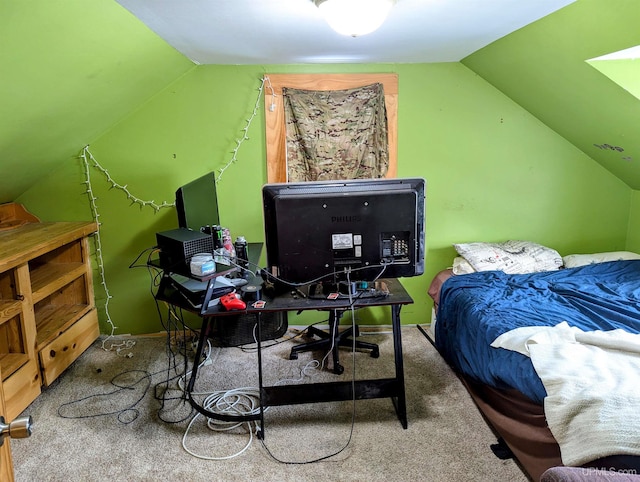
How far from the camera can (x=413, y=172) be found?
10.8 feet

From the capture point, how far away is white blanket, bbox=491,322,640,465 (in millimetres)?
1387

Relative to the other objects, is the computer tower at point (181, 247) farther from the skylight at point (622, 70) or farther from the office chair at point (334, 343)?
the skylight at point (622, 70)

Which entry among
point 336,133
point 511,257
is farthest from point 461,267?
point 336,133

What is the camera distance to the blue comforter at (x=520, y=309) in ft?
6.89

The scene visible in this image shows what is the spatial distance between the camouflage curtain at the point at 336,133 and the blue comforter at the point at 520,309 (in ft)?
3.54

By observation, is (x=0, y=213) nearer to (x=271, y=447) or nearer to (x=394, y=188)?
(x=271, y=447)

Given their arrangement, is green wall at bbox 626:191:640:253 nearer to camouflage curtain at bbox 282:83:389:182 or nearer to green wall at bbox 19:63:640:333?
green wall at bbox 19:63:640:333

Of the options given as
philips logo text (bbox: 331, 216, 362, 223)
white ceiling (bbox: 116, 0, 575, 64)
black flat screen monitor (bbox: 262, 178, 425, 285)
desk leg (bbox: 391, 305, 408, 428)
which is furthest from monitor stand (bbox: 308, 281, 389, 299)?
white ceiling (bbox: 116, 0, 575, 64)

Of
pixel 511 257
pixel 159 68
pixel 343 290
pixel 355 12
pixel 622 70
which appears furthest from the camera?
pixel 511 257

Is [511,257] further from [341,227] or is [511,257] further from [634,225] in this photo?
[341,227]

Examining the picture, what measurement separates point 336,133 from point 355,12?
4.35 ft

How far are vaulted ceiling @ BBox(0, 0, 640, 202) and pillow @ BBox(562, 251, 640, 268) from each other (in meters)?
0.55

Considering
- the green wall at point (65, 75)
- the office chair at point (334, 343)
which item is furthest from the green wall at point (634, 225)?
the green wall at point (65, 75)

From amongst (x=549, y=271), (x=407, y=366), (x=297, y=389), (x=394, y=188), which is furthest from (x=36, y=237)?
(x=549, y=271)
